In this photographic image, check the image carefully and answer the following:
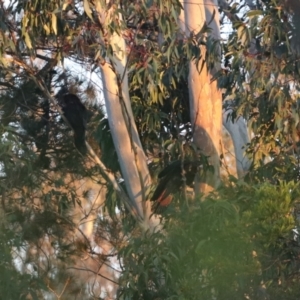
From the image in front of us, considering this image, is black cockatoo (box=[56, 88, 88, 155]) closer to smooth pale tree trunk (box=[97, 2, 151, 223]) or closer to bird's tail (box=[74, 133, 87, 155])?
bird's tail (box=[74, 133, 87, 155])

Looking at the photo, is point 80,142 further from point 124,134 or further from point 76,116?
point 124,134

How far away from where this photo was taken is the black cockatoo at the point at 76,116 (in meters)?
7.69

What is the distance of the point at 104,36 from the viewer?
22.1 ft

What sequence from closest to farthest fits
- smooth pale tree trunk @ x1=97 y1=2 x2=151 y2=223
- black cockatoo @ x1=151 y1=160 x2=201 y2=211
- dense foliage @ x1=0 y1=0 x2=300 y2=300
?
dense foliage @ x1=0 y1=0 x2=300 y2=300 < black cockatoo @ x1=151 y1=160 x2=201 y2=211 < smooth pale tree trunk @ x1=97 y1=2 x2=151 y2=223

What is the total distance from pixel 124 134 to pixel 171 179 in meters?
0.66

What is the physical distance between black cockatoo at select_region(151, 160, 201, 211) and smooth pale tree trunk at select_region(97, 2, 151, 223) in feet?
0.69

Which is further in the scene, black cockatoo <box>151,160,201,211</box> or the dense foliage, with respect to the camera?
black cockatoo <box>151,160,201,211</box>

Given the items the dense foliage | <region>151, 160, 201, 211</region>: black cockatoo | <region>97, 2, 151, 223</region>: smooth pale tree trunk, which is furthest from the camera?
<region>97, 2, 151, 223</region>: smooth pale tree trunk

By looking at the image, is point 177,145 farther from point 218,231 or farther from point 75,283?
point 75,283

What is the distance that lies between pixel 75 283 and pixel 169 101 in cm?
328

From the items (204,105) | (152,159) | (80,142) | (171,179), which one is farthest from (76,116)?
(171,179)

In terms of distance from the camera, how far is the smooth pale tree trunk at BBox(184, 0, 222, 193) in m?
7.29

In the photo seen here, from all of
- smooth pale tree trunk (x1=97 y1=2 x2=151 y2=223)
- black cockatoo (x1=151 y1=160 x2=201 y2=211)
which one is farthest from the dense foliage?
smooth pale tree trunk (x1=97 y1=2 x2=151 y2=223)

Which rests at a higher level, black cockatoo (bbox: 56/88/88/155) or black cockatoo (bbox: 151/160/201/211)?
black cockatoo (bbox: 56/88/88/155)
